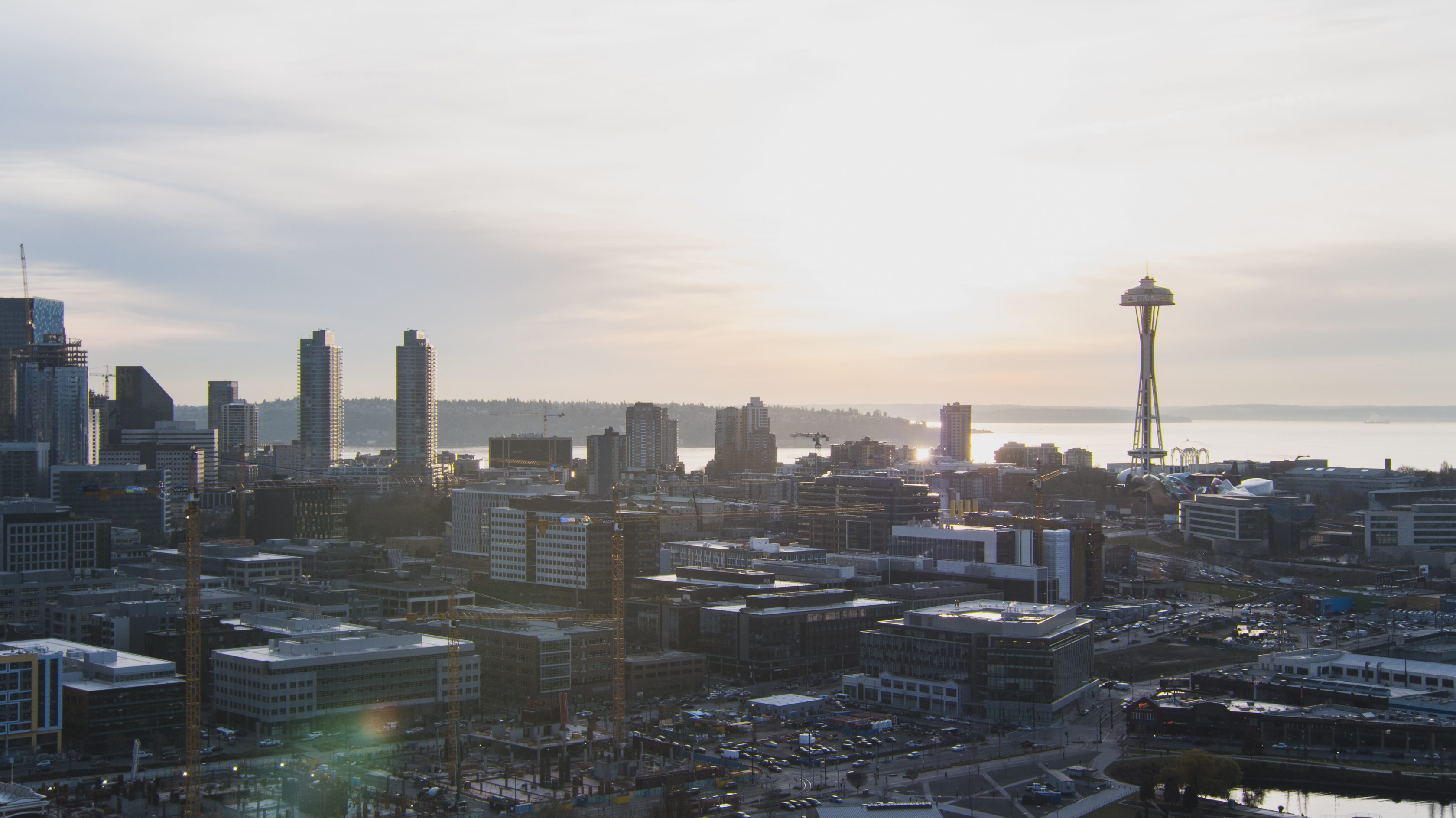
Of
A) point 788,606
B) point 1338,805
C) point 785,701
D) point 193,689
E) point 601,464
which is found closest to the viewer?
point 1338,805

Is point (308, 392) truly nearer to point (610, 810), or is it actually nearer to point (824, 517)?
point (824, 517)

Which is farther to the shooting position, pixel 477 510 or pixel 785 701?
pixel 477 510

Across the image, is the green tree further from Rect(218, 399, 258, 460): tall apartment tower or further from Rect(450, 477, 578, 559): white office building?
Rect(218, 399, 258, 460): tall apartment tower

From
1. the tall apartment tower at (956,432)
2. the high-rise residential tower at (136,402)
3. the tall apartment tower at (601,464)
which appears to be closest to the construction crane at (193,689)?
the tall apartment tower at (601,464)

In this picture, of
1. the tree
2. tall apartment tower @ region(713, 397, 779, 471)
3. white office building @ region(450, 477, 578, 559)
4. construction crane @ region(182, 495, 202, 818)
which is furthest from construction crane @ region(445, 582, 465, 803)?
tall apartment tower @ region(713, 397, 779, 471)

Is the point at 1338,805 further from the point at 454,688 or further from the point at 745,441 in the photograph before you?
the point at 745,441

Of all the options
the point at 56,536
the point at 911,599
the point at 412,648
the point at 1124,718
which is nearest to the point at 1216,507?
the point at 911,599

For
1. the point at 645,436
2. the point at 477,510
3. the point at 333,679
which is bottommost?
the point at 333,679

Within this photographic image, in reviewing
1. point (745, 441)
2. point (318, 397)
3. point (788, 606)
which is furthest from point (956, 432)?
point (788, 606)
